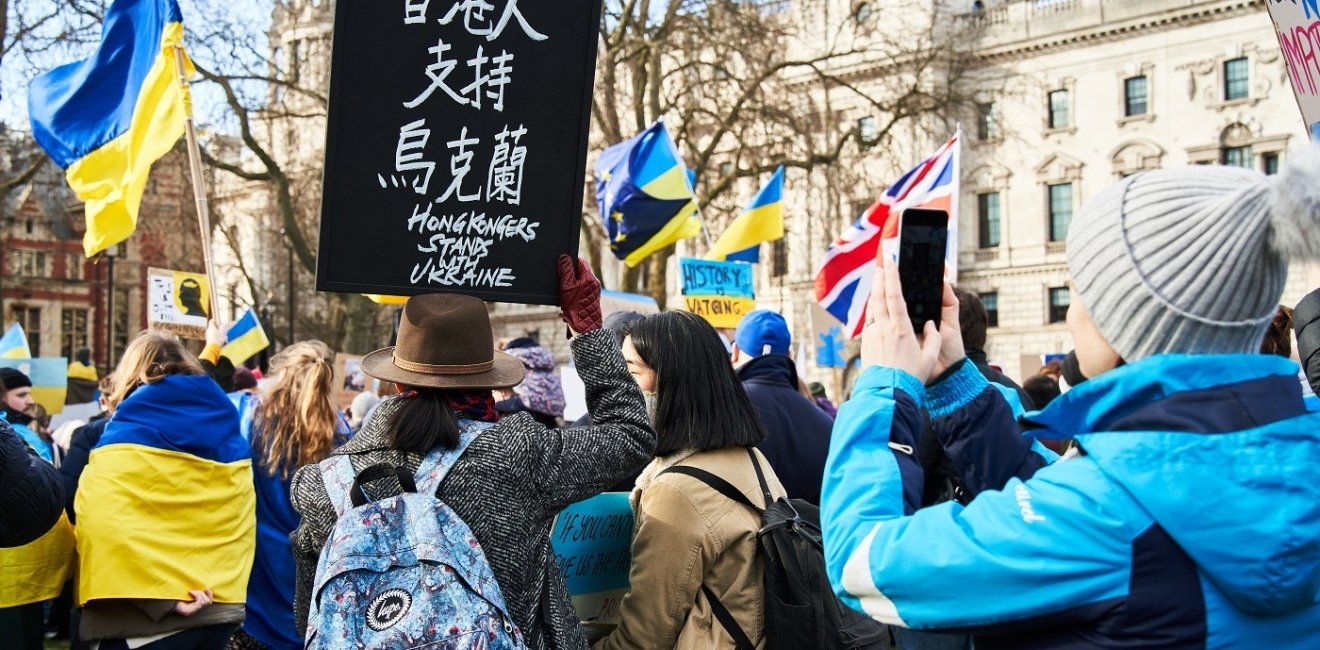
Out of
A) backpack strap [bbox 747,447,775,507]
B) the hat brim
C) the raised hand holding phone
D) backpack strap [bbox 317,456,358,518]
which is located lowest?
backpack strap [bbox 747,447,775,507]

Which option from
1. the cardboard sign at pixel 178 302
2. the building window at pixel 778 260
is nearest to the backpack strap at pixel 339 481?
the cardboard sign at pixel 178 302

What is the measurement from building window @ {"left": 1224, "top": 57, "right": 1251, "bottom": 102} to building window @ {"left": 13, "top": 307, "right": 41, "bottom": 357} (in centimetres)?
6174

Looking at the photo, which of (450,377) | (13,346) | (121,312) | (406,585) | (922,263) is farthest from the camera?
(121,312)

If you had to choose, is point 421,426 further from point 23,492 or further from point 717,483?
point 23,492

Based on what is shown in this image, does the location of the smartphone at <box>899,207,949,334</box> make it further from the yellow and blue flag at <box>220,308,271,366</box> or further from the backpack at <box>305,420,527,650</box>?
the yellow and blue flag at <box>220,308,271,366</box>

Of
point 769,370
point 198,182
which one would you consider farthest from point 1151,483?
point 198,182

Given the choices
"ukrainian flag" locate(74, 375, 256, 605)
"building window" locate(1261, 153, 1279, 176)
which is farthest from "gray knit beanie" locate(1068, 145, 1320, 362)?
"building window" locate(1261, 153, 1279, 176)

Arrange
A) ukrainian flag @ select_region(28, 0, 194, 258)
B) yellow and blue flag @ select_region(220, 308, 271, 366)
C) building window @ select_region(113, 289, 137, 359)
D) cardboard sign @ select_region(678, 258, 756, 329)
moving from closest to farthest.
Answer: ukrainian flag @ select_region(28, 0, 194, 258)
cardboard sign @ select_region(678, 258, 756, 329)
yellow and blue flag @ select_region(220, 308, 271, 366)
building window @ select_region(113, 289, 137, 359)

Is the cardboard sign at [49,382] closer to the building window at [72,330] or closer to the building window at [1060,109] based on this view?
the building window at [1060,109]

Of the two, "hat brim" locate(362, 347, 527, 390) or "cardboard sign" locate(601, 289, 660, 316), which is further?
"cardboard sign" locate(601, 289, 660, 316)

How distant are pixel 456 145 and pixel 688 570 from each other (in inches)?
49.8

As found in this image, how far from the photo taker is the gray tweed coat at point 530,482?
110 inches

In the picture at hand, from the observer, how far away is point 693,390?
11.9ft

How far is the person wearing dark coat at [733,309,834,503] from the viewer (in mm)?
4797
